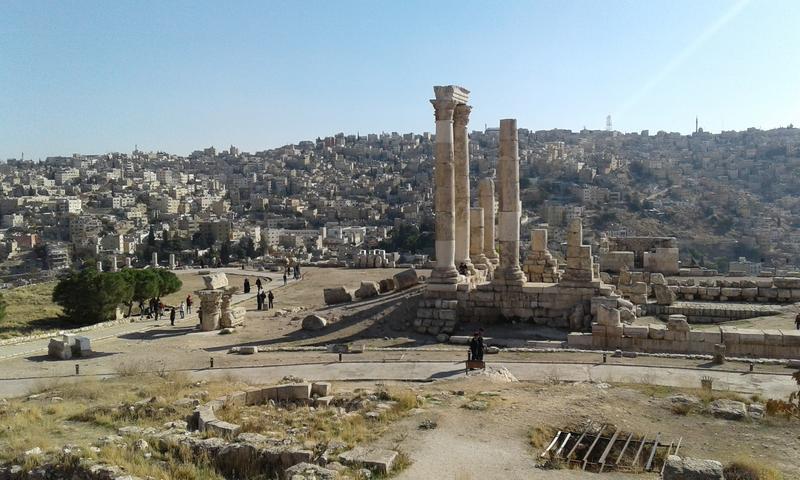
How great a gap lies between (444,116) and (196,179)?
6697 inches

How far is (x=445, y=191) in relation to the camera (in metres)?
20.9

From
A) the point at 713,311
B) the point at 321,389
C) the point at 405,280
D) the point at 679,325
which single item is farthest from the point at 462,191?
the point at 321,389

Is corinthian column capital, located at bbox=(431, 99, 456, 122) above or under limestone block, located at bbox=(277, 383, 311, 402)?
above

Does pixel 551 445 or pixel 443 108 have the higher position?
pixel 443 108

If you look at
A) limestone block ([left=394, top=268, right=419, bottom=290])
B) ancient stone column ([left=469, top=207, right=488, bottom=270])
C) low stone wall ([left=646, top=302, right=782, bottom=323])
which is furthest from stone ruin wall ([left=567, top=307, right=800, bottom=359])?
limestone block ([left=394, top=268, right=419, bottom=290])

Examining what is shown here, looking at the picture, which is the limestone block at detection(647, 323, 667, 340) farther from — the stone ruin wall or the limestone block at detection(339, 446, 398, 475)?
the limestone block at detection(339, 446, 398, 475)

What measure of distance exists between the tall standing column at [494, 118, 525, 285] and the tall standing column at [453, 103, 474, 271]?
1.56m

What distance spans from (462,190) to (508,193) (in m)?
2.14

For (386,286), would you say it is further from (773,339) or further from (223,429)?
(223,429)

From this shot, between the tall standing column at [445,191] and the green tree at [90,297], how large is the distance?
15.3 metres

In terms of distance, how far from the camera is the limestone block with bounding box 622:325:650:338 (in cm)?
1680

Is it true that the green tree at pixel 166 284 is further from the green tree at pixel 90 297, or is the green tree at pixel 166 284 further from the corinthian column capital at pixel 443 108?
the corinthian column capital at pixel 443 108

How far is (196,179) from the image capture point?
18075 centimetres

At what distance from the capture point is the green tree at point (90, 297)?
27750mm
